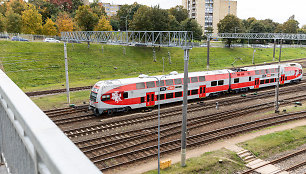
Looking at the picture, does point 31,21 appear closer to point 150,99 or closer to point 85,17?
point 85,17

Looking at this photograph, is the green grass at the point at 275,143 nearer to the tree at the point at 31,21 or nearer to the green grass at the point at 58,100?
the green grass at the point at 58,100

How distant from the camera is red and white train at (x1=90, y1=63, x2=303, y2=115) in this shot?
1131 inches

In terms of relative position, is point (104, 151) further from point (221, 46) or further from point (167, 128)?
point (221, 46)

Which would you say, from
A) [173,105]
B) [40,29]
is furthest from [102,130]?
[40,29]

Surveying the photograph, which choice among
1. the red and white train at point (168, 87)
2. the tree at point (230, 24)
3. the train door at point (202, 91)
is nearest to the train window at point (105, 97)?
the red and white train at point (168, 87)

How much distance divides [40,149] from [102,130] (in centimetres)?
2325

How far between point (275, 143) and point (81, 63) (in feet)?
135

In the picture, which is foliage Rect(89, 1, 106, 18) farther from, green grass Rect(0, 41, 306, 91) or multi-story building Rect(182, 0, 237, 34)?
multi-story building Rect(182, 0, 237, 34)

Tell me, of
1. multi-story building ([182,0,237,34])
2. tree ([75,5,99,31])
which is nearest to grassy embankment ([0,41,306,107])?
tree ([75,5,99,31])

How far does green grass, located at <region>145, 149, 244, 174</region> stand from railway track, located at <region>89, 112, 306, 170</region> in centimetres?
215

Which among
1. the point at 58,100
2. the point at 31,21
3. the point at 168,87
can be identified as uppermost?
the point at 31,21

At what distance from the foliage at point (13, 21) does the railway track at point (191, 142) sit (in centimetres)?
5119

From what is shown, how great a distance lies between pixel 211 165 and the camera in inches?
733

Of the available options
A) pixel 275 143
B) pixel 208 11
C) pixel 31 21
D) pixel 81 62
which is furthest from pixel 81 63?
pixel 208 11
